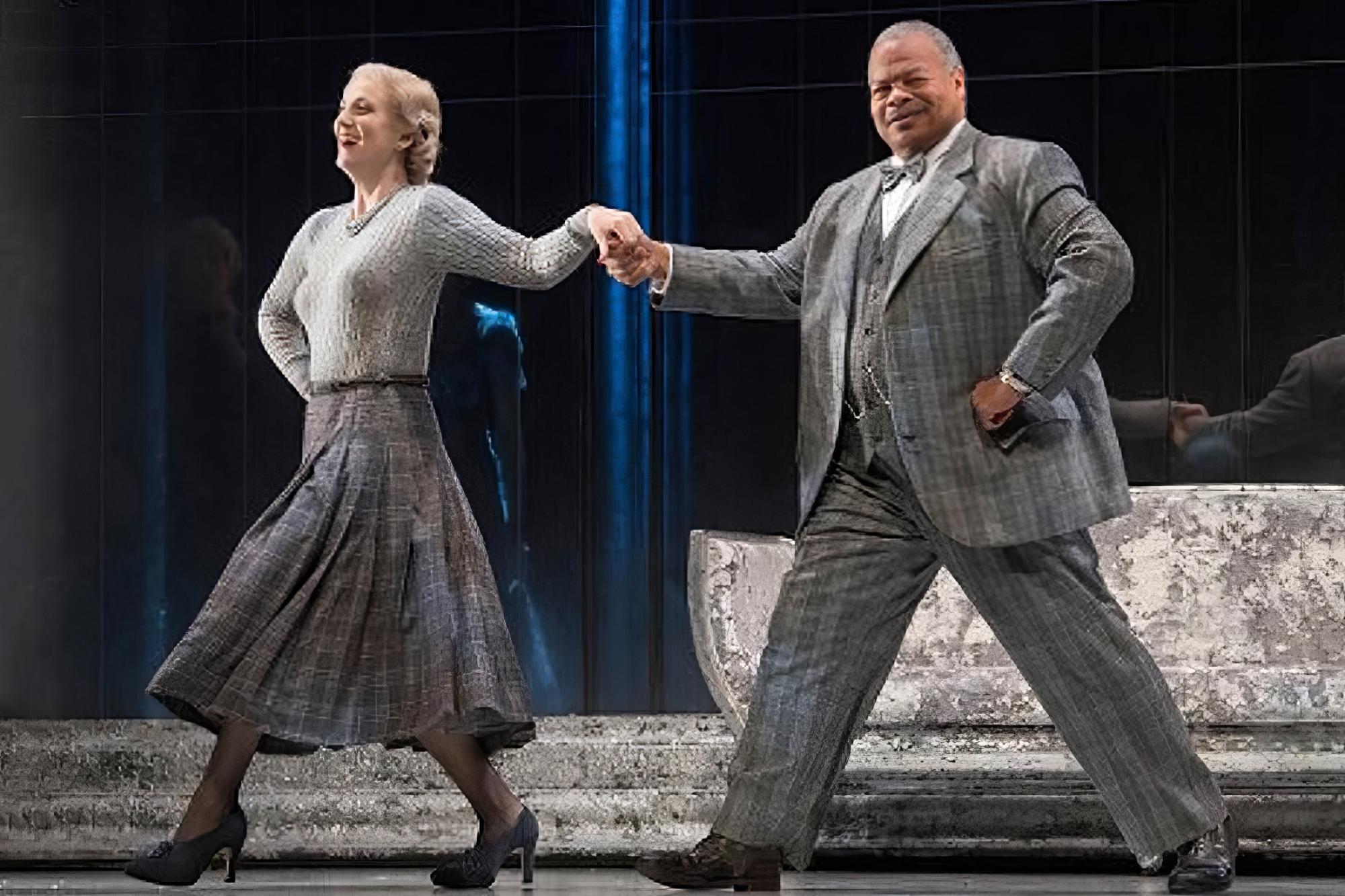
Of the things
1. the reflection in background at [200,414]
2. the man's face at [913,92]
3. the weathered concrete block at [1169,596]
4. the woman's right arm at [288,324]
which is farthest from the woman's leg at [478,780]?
the reflection in background at [200,414]

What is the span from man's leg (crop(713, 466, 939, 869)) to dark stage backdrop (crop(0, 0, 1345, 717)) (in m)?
2.54

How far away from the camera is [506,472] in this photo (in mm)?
6777

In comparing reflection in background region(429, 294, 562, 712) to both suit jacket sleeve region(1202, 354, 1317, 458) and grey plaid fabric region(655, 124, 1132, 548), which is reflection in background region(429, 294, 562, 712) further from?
grey plaid fabric region(655, 124, 1132, 548)

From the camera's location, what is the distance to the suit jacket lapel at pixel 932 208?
13.2 feet

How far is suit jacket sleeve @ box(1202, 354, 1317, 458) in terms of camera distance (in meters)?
6.36

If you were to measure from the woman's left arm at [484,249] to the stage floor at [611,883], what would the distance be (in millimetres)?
1082

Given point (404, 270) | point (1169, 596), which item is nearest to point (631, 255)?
point (404, 270)

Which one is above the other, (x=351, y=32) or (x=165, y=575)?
(x=351, y=32)

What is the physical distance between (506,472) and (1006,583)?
117 inches

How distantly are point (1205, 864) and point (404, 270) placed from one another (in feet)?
5.67

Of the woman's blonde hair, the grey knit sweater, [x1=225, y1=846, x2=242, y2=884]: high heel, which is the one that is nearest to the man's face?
the grey knit sweater

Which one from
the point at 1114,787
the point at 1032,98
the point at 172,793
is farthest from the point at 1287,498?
the point at 172,793

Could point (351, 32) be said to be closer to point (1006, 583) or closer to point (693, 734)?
point (693, 734)

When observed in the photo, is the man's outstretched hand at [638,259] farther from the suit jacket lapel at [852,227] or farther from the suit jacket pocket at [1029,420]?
the suit jacket pocket at [1029,420]
